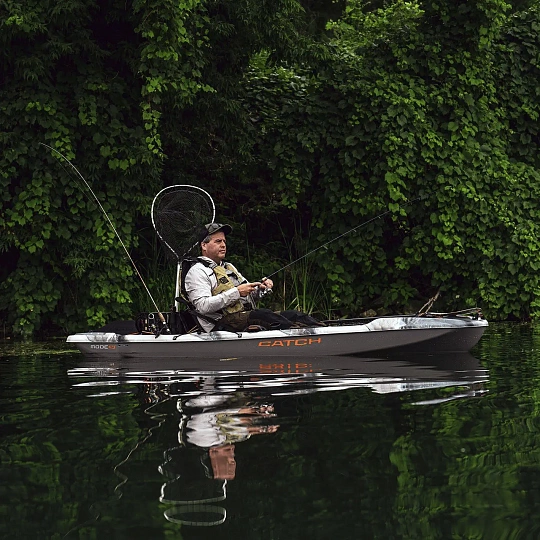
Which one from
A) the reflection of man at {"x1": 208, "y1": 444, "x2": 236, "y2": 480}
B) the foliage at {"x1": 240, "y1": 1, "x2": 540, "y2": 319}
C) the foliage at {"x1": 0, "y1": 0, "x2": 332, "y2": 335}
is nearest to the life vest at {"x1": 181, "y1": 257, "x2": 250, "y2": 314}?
the foliage at {"x1": 0, "y1": 0, "x2": 332, "y2": 335}

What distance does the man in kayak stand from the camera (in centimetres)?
974

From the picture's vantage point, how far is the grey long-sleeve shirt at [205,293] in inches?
382

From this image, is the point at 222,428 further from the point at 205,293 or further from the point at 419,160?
Result: the point at 419,160

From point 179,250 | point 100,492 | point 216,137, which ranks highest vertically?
point 216,137

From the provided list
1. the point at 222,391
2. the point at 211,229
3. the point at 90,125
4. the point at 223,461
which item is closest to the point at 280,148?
the point at 90,125

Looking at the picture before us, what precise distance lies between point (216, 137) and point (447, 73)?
3.63 metres

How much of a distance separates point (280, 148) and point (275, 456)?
34.5 feet

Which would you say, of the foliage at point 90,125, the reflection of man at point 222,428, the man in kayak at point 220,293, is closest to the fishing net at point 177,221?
the man in kayak at point 220,293

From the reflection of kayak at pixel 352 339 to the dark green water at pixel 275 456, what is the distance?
1.22m

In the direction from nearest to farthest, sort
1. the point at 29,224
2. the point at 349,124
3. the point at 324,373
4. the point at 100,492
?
the point at 100,492 < the point at 324,373 < the point at 29,224 < the point at 349,124

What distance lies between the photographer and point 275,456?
4.79m

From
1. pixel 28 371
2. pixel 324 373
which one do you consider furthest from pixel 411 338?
pixel 28 371

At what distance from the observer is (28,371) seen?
910cm

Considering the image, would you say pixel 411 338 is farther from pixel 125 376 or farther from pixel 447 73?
pixel 447 73
